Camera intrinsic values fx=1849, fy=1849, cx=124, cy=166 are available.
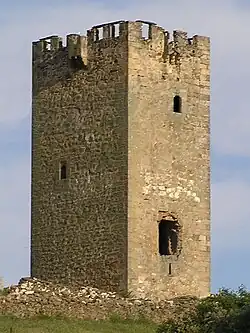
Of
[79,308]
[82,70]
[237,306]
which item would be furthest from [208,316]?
[82,70]

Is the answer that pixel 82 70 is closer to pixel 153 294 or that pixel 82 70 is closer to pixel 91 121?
pixel 91 121

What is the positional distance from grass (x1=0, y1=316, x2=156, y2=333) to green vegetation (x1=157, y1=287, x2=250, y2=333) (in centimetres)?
183

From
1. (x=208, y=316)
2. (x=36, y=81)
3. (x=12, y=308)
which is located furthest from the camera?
(x=36, y=81)

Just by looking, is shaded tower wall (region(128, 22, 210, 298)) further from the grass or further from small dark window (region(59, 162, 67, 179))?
the grass

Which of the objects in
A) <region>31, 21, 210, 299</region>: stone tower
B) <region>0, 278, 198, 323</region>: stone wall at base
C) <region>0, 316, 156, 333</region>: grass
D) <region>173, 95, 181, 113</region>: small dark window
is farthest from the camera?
<region>173, 95, 181, 113</region>: small dark window

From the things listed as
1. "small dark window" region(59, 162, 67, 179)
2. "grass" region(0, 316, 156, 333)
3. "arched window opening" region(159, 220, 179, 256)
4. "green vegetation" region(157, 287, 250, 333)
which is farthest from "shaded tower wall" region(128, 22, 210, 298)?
"green vegetation" region(157, 287, 250, 333)

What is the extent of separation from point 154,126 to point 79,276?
4070mm

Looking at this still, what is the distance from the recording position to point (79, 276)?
44875 mm

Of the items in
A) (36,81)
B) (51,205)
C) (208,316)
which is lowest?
(208,316)

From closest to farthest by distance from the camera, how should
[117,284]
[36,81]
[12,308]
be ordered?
[12,308] < [117,284] < [36,81]

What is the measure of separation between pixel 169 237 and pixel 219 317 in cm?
1037

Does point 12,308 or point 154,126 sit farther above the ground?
point 154,126

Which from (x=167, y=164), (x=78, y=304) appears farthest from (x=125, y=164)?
(x=78, y=304)

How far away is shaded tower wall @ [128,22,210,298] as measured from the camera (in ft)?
145
